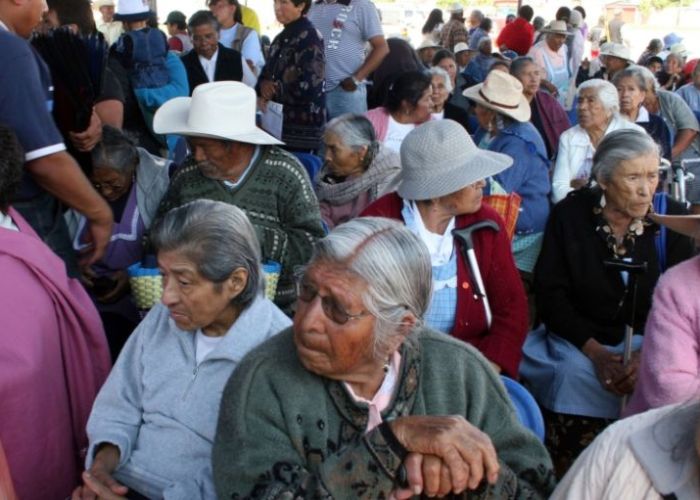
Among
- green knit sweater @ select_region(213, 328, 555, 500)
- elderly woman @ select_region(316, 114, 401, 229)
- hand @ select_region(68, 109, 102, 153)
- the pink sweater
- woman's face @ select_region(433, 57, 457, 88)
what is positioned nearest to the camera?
green knit sweater @ select_region(213, 328, 555, 500)

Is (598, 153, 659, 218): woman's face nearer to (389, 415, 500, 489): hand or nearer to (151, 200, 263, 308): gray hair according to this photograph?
(151, 200, 263, 308): gray hair

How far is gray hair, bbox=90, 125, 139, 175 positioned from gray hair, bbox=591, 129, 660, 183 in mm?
1912

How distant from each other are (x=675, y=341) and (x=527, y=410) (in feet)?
1.99

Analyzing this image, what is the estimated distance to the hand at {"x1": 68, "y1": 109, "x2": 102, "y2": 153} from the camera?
10.3ft

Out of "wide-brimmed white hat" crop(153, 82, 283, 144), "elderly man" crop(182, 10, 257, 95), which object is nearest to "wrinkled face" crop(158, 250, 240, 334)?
"wide-brimmed white hat" crop(153, 82, 283, 144)

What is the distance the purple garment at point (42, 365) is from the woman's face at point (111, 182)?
848 mm

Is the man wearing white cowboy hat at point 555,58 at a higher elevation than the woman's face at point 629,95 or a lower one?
lower

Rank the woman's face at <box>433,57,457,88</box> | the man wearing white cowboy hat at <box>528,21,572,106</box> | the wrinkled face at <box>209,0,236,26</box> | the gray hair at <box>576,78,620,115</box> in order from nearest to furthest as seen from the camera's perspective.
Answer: the gray hair at <box>576,78,620,115</box> → the wrinkled face at <box>209,0,236,26</box> → the woman's face at <box>433,57,457,88</box> → the man wearing white cowboy hat at <box>528,21,572,106</box>

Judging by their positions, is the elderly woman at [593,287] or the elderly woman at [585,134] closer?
the elderly woman at [593,287]

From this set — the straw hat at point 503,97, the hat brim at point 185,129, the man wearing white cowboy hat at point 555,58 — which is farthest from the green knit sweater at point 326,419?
the man wearing white cowboy hat at point 555,58

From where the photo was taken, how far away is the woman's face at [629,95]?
5.74 metres

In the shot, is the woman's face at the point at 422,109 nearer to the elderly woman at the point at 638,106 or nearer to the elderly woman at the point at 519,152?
the elderly woman at the point at 519,152

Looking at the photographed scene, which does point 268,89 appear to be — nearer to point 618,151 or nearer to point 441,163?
point 441,163

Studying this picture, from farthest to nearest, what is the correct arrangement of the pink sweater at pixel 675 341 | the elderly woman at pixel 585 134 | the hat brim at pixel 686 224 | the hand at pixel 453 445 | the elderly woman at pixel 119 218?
the elderly woman at pixel 585 134, the elderly woman at pixel 119 218, the hat brim at pixel 686 224, the pink sweater at pixel 675 341, the hand at pixel 453 445
